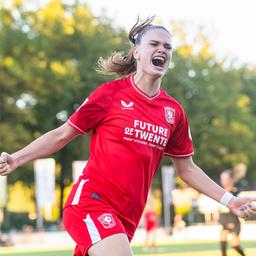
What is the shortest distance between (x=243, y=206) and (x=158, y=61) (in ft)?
4.19

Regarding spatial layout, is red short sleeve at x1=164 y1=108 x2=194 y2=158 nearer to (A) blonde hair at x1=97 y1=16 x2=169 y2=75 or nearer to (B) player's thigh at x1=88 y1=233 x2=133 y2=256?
(A) blonde hair at x1=97 y1=16 x2=169 y2=75

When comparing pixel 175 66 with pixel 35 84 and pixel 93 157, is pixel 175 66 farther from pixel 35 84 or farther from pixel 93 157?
pixel 93 157

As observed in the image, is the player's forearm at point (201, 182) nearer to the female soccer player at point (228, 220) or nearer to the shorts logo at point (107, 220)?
the shorts logo at point (107, 220)

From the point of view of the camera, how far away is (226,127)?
196 feet

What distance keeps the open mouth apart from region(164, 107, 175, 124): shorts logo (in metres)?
0.34

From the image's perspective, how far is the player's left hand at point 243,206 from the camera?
625 centimetres

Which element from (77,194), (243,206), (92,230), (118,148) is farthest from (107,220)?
(243,206)

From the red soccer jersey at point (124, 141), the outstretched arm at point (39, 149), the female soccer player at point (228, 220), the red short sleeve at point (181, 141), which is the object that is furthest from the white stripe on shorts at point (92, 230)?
the female soccer player at point (228, 220)

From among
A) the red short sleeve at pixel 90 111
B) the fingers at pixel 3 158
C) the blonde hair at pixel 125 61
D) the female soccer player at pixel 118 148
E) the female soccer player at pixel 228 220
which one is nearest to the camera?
the fingers at pixel 3 158

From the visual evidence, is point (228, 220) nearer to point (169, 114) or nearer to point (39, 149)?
point (169, 114)

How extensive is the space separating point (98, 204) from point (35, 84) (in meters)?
42.5

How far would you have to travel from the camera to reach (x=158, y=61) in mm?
6074

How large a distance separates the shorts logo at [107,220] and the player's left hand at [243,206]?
41.6 inches

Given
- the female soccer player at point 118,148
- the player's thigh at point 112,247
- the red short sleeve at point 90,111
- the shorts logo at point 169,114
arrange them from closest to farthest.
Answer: the player's thigh at point 112,247, the female soccer player at point 118,148, the red short sleeve at point 90,111, the shorts logo at point 169,114
